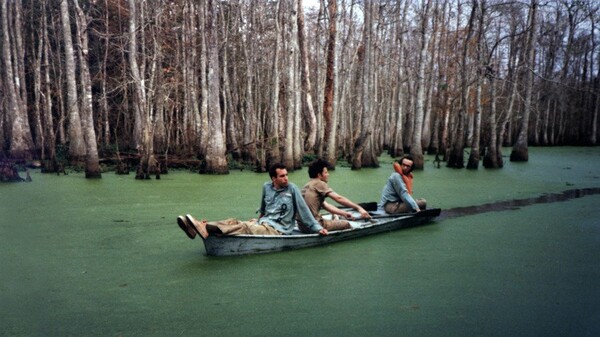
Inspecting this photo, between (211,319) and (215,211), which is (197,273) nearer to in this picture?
(211,319)

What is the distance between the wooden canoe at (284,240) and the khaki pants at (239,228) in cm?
10

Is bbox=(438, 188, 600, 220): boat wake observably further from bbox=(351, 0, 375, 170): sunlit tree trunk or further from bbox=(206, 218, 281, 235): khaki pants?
bbox=(351, 0, 375, 170): sunlit tree trunk

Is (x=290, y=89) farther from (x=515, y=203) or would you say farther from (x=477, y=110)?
(x=515, y=203)

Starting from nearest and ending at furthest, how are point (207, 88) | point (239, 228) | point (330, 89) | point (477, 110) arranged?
point (239, 228) → point (477, 110) → point (207, 88) → point (330, 89)

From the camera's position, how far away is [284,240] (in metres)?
6.62

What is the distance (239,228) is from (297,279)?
1.08 m

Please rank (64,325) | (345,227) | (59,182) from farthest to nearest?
1. (59,182)
2. (345,227)
3. (64,325)

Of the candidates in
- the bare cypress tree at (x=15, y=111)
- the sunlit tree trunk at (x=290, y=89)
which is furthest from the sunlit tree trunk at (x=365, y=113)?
the bare cypress tree at (x=15, y=111)

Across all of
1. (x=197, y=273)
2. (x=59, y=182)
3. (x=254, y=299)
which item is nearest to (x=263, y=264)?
(x=197, y=273)

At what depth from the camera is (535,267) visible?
19.9ft

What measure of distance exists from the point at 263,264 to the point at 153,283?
3.94 feet

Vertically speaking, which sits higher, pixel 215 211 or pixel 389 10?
pixel 389 10

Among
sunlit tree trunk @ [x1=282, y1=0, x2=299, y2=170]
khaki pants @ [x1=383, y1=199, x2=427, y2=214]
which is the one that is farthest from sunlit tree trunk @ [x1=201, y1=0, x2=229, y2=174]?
khaki pants @ [x1=383, y1=199, x2=427, y2=214]

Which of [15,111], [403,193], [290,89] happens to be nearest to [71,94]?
[15,111]
